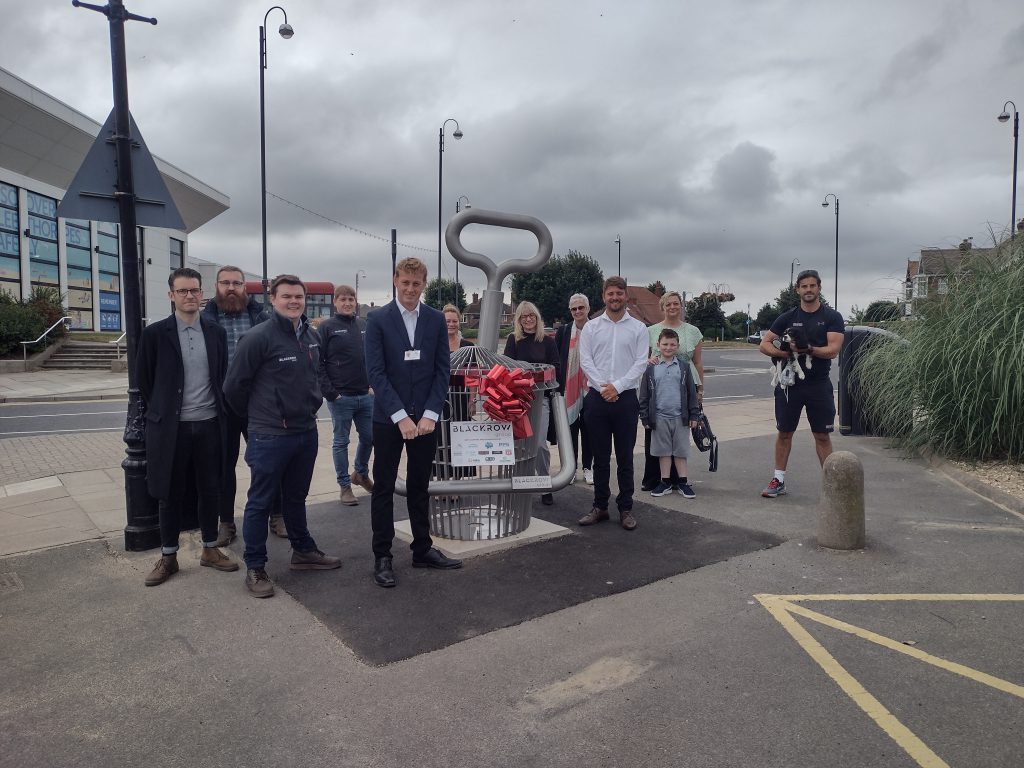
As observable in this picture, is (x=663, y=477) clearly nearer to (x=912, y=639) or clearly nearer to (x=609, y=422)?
(x=609, y=422)

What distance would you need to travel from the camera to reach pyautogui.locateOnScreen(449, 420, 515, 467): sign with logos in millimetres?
4707

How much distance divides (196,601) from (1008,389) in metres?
7.16

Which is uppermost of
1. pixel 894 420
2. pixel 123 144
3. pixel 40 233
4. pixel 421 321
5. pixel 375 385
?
pixel 40 233

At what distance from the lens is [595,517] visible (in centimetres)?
556

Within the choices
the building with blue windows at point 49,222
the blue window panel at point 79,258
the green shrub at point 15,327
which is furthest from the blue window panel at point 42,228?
the green shrub at point 15,327

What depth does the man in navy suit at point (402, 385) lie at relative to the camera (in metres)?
4.28

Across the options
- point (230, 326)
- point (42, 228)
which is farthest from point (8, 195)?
point (230, 326)

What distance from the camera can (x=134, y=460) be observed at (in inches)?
191

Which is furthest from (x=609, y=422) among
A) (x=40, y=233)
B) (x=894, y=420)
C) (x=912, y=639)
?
(x=40, y=233)

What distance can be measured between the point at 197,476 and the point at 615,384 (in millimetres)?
3036

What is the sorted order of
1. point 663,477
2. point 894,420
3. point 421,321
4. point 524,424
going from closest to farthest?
point 421,321 → point 524,424 → point 663,477 → point 894,420

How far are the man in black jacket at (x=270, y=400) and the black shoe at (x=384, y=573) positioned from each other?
629 mm

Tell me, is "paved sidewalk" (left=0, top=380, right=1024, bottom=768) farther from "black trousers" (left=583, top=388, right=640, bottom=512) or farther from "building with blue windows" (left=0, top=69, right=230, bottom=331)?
"building with blue windows" (left=0, top=69, right=230, bottom=331)

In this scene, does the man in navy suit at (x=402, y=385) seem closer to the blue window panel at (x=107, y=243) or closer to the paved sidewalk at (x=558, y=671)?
the paved sidewalk at (x=558, y=671)
